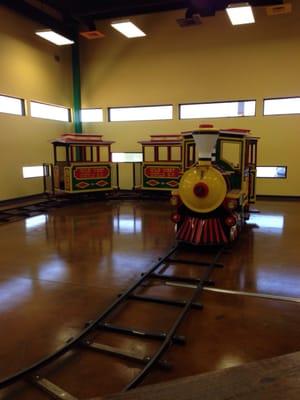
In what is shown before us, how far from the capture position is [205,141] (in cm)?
479

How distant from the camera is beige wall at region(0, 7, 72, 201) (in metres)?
9.04

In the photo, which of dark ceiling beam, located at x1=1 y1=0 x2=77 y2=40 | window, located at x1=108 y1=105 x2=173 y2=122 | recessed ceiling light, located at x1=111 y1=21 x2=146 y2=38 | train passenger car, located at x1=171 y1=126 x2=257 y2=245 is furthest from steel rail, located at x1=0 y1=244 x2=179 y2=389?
dark ceiling beam, located at x1=1 y1=0 x2=77 y2=40

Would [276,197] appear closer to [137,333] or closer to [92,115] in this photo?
[92,115]

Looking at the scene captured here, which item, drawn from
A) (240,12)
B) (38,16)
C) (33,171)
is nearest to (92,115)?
(33,171)

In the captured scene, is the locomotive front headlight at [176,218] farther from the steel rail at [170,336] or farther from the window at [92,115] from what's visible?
the window at [92,115]

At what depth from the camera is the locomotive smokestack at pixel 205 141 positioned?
4.73 metres

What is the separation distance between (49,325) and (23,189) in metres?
7.76

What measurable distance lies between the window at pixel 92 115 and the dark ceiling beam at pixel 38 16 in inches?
96.7

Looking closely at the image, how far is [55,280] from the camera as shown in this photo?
3783 mm

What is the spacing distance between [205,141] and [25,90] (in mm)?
7033

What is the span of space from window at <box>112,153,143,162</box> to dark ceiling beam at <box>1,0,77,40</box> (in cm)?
414

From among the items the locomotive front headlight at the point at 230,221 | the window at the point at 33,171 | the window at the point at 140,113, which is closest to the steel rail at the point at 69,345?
the locomotive front headlight at the point at 230,221

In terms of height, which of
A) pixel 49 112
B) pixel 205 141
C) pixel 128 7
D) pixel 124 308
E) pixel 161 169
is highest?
pixel 128 7

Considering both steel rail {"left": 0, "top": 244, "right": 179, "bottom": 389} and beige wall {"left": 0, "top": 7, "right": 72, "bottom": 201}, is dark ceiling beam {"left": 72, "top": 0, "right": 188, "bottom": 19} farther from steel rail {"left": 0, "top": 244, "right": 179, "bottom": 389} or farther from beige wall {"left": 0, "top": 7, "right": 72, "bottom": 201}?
steel rail {"left": 0, "top": 244, "right": 179, "bottom": 389}
